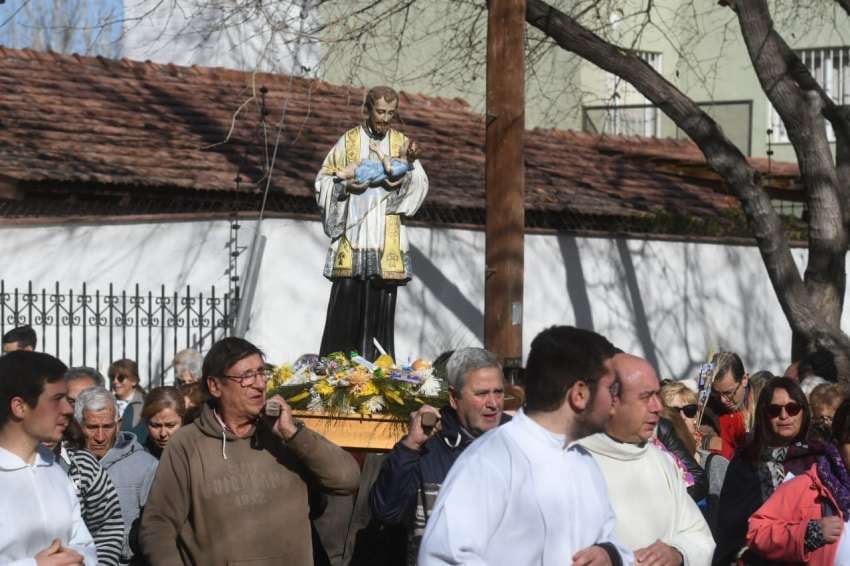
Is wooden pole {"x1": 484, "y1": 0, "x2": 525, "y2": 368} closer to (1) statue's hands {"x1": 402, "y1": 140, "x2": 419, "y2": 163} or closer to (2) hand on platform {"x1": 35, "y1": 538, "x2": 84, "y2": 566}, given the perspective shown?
(1) statue's hands {"x1": 402, "y1": 140, "x2": 419, "y2": 163}

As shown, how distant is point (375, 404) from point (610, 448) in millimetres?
2650

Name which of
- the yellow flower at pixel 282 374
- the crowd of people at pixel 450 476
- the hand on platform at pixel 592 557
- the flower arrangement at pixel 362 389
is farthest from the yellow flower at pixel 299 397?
the hand on platform at pixel 592 557

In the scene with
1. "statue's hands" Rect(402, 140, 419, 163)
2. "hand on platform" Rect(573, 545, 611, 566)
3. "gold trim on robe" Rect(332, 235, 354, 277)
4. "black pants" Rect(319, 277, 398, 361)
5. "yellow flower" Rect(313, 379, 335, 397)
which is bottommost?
"hand on platform" Rect(573, 545, 611, 566)

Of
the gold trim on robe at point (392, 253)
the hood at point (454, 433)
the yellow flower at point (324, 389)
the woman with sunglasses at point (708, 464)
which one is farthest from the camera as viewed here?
the gold trim on robe at point (392, 253)

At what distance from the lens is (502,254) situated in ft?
36.8

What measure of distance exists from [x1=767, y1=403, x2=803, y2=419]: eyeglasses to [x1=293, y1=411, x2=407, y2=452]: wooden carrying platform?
70.9 inches

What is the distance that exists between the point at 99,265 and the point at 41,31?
21.6m

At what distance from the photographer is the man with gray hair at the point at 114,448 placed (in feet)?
23.7

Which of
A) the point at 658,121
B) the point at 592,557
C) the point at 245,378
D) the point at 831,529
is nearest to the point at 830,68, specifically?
the point at 658,121

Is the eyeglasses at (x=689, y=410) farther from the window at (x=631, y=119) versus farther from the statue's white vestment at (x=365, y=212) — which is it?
the window at (x=631, y=119)

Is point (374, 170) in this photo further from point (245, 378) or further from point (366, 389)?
point (245, 378)

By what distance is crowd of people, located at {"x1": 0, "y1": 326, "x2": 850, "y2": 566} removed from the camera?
4391mm

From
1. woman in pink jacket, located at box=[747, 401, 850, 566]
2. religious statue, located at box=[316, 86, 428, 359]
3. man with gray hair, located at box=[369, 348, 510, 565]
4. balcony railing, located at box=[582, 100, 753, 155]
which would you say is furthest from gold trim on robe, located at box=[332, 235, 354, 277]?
balcony railing, located at box=[582, 100, 753, 155]

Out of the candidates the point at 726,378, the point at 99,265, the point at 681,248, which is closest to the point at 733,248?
the point at 681,248
